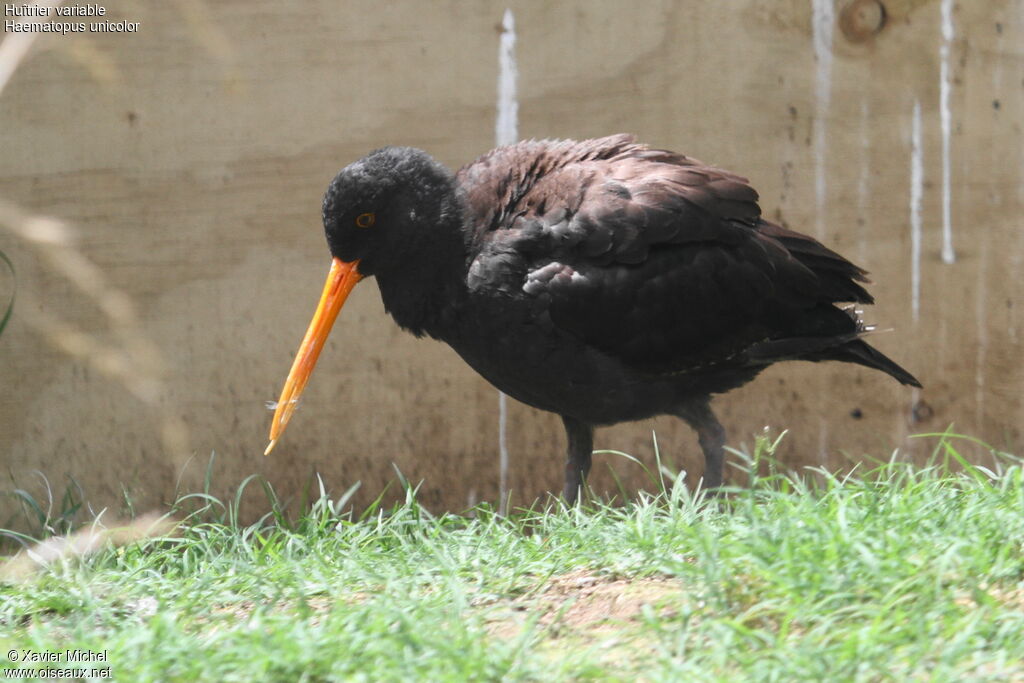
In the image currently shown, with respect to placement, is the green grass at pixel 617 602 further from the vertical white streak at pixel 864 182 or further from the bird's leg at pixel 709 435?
the vertical white streak at pixel 864 182

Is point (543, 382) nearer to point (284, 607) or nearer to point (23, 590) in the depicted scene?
point (284, 607)

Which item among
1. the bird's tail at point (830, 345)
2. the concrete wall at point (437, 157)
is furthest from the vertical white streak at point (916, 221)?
the bird's tail at point (830, 345)

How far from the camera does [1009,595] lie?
272cm

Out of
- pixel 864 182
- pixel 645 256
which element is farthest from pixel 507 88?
pixel 864 182

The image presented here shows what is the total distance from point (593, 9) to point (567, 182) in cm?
122

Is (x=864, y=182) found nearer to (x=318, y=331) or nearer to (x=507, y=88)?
(x=507, y=88)

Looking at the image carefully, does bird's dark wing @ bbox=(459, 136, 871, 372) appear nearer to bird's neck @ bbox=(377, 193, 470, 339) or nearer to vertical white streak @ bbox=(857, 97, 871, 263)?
A: bird's neck @ bbox=(377, 193, 470, 339)

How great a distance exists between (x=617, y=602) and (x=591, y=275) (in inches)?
49.5

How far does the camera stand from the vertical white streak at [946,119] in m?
4.89

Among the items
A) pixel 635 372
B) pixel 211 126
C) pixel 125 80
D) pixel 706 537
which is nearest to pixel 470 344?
pixel 635 372

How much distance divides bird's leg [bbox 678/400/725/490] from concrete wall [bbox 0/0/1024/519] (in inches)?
28.7

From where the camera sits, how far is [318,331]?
4.22 metres

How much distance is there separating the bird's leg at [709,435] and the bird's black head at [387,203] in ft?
3.61

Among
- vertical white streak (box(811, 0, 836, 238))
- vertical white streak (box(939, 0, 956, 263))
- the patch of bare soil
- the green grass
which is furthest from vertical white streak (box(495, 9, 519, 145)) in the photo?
the patch of bare soil
